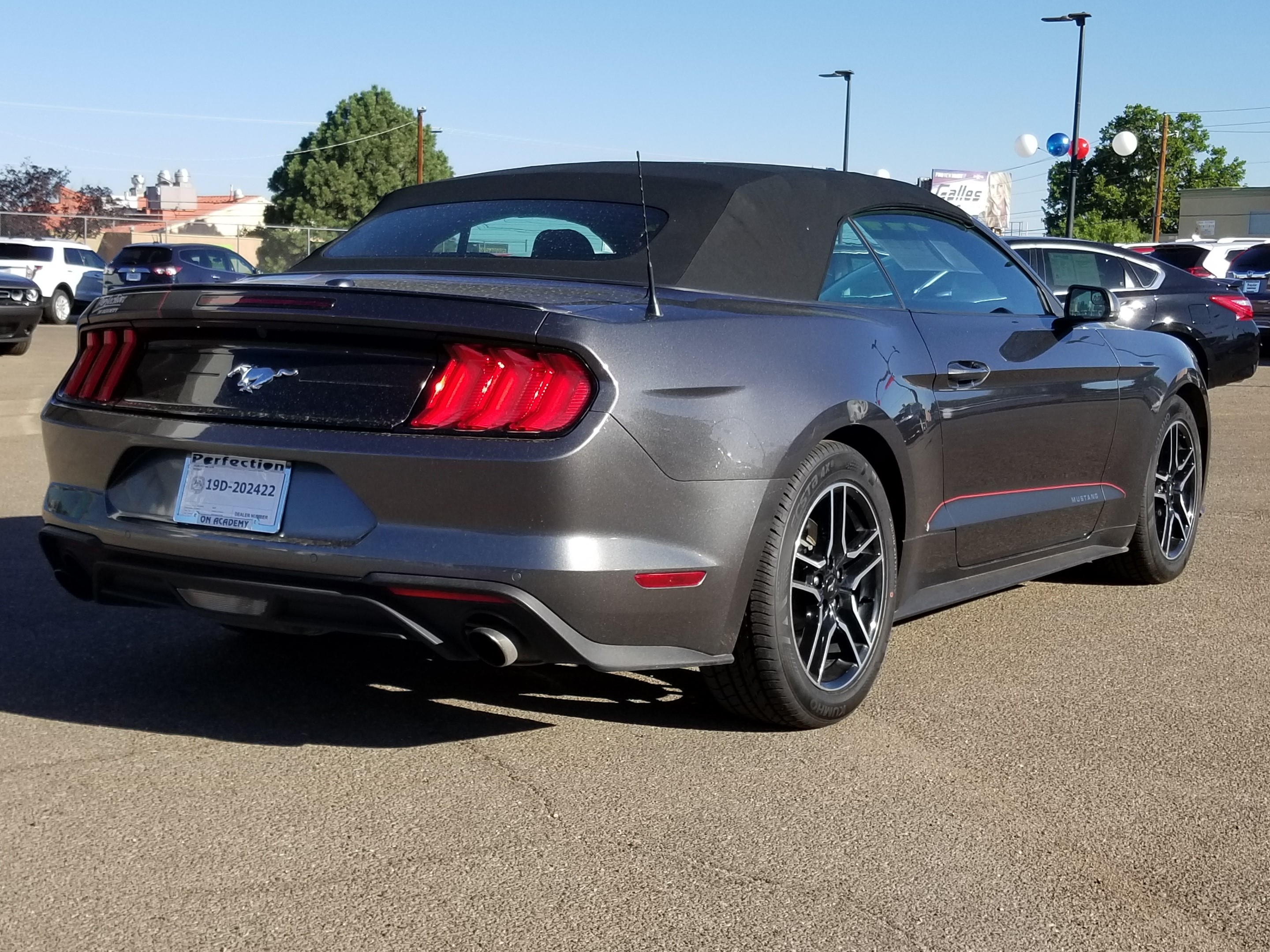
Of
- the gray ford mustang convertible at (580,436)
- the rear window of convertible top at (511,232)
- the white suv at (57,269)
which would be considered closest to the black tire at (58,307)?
the white suv at (57,269)

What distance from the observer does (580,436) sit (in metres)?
3.35

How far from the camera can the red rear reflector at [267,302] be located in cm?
354

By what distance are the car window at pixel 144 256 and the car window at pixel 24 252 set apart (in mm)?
1593

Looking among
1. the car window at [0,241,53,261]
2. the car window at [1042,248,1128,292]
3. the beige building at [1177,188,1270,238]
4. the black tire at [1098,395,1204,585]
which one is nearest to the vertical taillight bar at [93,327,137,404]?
the black tire at [1098,395,1204,585]

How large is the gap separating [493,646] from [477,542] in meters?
0.24

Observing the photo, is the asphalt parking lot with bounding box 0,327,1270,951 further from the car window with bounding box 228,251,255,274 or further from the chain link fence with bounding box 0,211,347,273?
the chain link fence with bounding box 0,211,347,273

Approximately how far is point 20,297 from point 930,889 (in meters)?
16.2

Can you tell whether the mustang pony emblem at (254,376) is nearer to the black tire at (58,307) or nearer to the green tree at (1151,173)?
the black tire at (58,307)

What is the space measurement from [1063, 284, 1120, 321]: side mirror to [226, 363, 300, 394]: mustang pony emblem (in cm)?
283

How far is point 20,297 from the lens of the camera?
1719 cm

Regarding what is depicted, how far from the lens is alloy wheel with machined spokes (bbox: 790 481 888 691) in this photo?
401 centimetres

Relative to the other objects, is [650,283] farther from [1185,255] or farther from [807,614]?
[1185,255]

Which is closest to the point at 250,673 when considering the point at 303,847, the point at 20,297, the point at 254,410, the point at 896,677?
the point at 254,410

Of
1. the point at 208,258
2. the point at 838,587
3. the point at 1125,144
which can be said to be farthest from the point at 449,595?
the point at 1125,144
